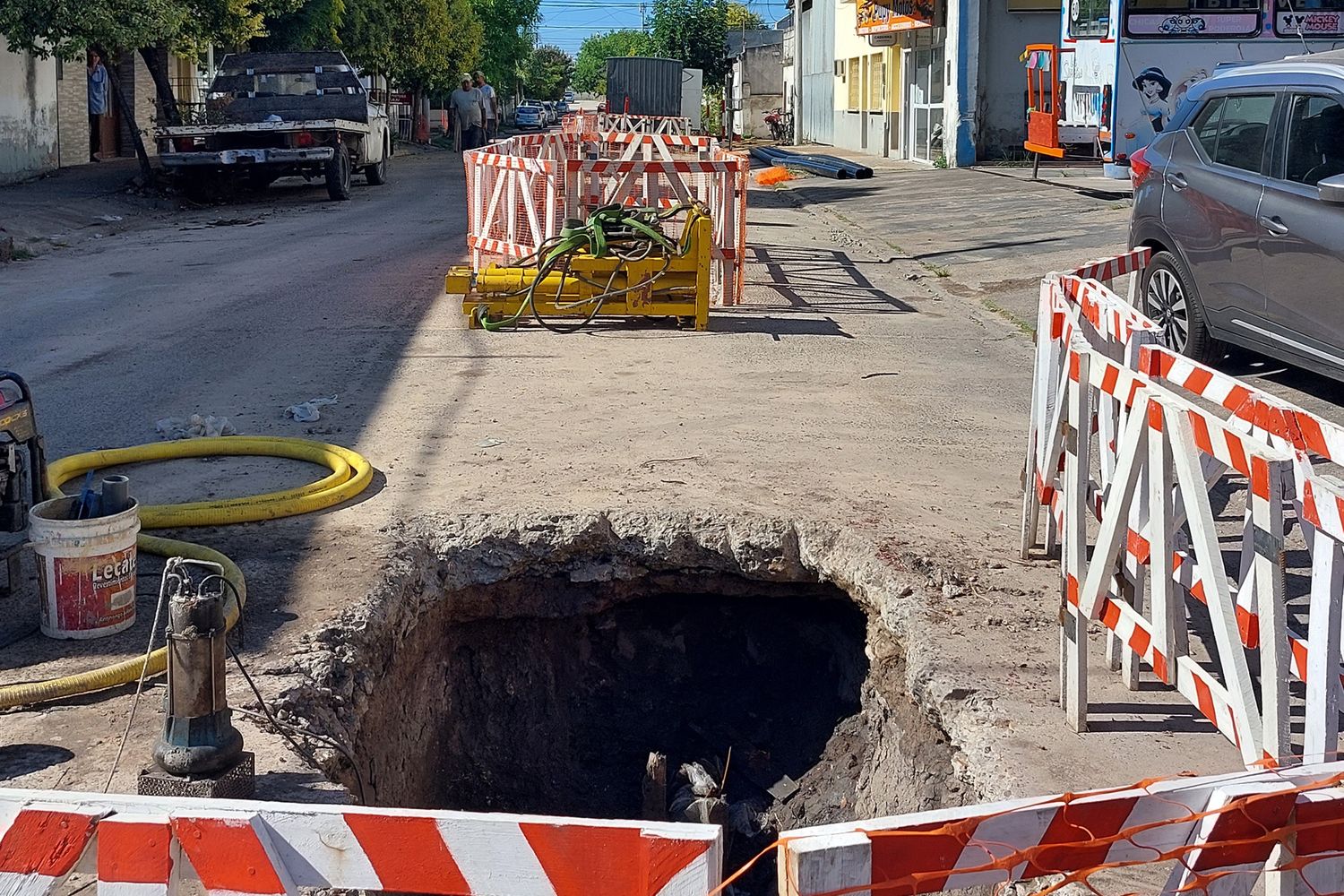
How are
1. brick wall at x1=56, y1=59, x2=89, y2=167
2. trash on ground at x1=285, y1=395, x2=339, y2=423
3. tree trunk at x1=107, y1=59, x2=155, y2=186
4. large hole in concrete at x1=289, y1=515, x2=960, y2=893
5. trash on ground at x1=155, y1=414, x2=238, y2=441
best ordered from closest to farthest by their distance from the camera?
1. large hole in concrete at x1=289, y1=515, x2=960, y2=893
2. trash on ground at x1=155, y1=414, x2=238, y2=441
3. trash on ground at x1=285, y1=395, x2=339, y2=423
4. tree trunk at x1=107, y1=59, x2=155, y2=186
5. brick wall at x1=56, y1=59, x2=89, y2=167

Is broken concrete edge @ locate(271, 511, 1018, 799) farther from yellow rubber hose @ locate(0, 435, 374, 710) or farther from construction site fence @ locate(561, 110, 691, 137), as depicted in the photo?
construction site fence @ locate(561, 110, 691, 137)

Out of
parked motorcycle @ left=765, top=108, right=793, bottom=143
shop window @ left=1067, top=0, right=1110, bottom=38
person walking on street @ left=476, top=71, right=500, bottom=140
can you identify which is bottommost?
shop window @ left=1067, top=0, right=1110, bottom=38

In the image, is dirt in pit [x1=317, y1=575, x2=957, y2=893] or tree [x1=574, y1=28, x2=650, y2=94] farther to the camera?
tree [x1=574, y1=28, x2=650, y2=94]

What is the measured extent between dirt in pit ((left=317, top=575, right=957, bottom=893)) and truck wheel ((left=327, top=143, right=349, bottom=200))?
15.6 metres

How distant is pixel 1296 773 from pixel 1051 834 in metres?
0.41

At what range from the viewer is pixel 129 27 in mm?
18281

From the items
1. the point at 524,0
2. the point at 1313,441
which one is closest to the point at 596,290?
the point at 1313,441

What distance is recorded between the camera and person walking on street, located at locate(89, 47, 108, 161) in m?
25.6

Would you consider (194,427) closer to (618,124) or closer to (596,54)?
(618,124)

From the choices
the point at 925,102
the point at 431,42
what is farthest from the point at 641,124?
the point at 431,42

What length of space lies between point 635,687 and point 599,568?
0.65 meters

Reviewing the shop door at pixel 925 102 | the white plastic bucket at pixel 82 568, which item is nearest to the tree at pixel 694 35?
the shop door at pixel 925 102

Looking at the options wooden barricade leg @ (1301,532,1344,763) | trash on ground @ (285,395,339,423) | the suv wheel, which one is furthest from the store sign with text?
wooden barricade leg @ (1301,532,1344,763)

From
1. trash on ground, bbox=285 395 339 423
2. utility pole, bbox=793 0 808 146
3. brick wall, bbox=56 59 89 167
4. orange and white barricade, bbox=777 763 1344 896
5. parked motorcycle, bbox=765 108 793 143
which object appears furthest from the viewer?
parked motorcycle, bbox=765 108 793 143
